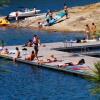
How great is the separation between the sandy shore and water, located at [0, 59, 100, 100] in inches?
1210

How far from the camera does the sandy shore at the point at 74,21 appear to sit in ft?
256

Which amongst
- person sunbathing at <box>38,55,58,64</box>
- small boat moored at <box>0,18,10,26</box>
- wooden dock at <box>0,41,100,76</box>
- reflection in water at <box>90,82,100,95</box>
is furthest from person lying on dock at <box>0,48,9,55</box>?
small boat moored at <box>0,18,10,26</box>

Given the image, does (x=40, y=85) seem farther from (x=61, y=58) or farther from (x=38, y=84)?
(x=61, y=58)

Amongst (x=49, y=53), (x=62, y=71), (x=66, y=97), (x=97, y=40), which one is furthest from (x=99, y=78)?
(x=97, y=40)

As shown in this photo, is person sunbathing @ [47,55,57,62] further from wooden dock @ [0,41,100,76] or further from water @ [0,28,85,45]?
water @ [0,28,85,45]

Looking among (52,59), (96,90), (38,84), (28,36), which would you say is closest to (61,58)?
(52,59)

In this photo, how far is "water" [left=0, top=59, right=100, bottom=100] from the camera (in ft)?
118

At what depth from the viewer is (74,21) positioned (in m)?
79.4

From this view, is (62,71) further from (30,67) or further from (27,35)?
(27,35)

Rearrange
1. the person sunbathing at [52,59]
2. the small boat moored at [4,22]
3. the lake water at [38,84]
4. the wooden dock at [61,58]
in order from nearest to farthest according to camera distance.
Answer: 1. the lake water at [38,84]
2. the wooden dock at [61,58]
3. the person sunbathing at [52,59]
4. the small boat moored at [4,22]

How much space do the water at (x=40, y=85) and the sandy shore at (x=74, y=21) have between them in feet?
101

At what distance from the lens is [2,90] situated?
38.4 m

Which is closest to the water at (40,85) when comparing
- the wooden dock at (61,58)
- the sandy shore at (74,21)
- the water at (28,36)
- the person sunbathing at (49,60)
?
the wooden dock at (61,58)

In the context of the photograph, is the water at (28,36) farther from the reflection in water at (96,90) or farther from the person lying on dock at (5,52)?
the reflection in water at (96,90)
